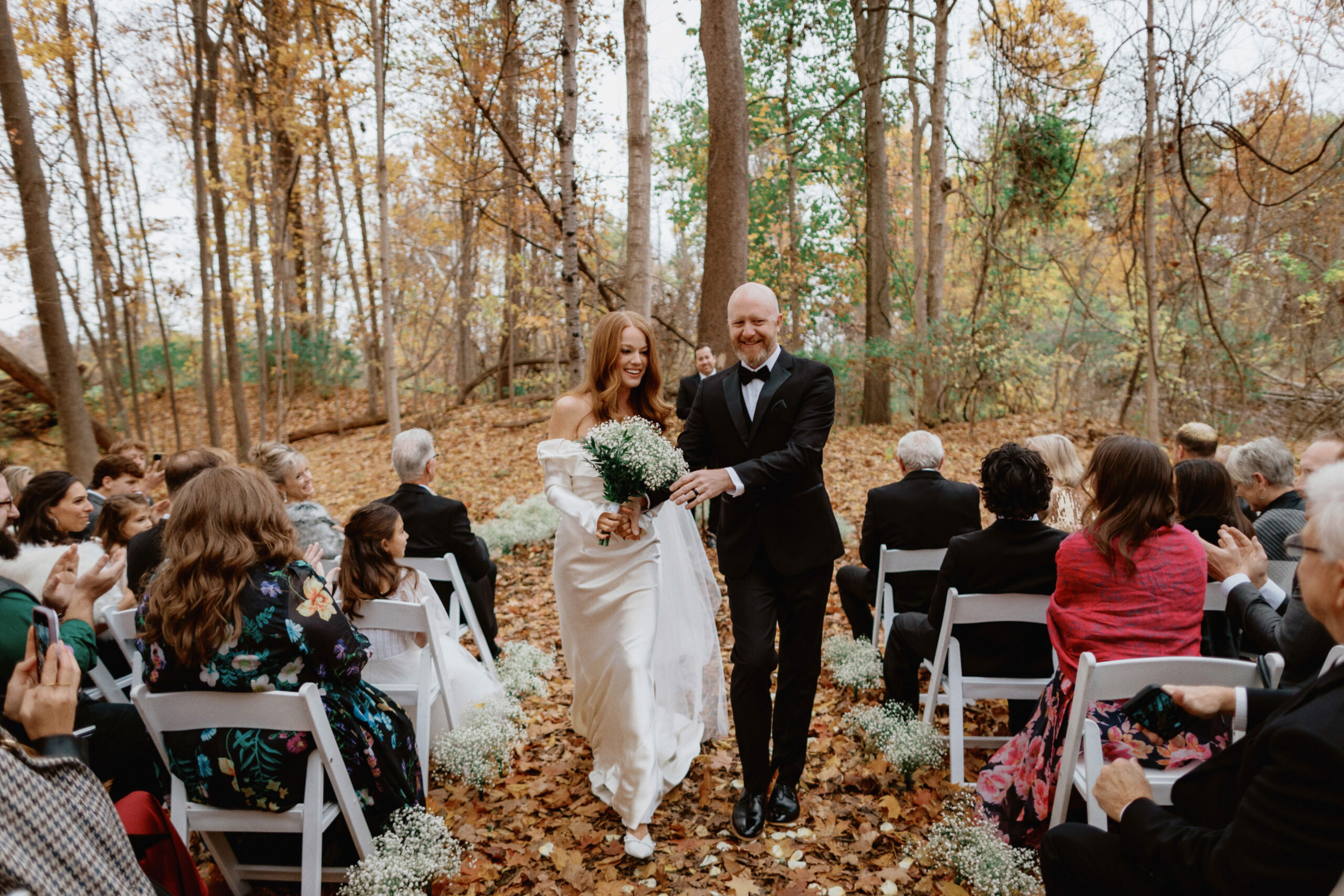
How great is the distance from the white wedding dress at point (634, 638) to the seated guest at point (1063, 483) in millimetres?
1936

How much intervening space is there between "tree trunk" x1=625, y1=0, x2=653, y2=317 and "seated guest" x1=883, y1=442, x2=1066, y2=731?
3676mm

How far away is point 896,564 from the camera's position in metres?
4.23

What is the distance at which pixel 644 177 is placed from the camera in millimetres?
6551

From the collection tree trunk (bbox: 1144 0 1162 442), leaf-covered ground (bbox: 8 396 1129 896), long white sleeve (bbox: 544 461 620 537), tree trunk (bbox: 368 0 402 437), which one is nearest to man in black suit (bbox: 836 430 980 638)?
leaf-covered ground (bbox: 8 396 1129 896)

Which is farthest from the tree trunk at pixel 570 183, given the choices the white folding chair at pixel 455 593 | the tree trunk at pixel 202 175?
the tree trunk at pixel 202 175

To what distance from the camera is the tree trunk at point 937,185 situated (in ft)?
34.9

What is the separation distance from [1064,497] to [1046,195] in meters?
9.78

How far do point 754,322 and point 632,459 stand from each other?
79cm

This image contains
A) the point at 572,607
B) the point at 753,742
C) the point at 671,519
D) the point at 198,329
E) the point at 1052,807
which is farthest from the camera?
the point at 198,329

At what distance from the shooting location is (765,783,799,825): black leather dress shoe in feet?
10.7

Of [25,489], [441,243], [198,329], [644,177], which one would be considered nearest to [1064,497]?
[644,177]

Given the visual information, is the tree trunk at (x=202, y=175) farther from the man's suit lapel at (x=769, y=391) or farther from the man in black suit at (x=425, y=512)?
the man's suit lapel at (x=769, y=391)

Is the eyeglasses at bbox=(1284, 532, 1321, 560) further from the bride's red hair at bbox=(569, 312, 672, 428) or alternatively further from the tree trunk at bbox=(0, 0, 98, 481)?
the tree trunk at bbox=(0, 0, 98, 481)

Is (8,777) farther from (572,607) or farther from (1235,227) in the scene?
(1235,227)
